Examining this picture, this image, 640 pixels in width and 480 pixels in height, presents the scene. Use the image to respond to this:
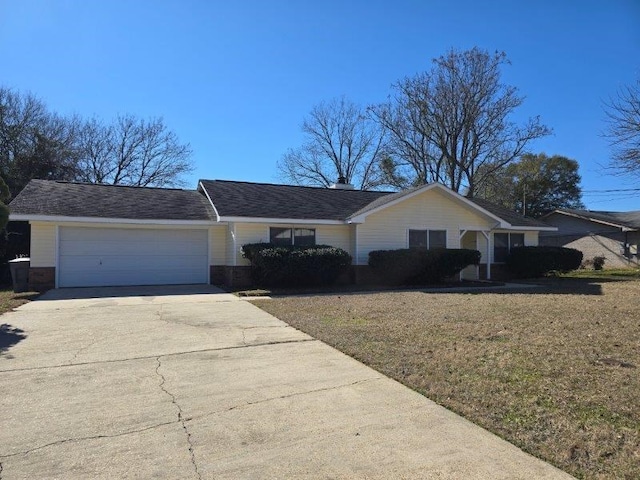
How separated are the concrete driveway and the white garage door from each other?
29.1ft

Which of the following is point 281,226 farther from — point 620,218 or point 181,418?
point 620,218

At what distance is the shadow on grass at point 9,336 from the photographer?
6.76 meters

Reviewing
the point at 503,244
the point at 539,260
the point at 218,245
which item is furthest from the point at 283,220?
the point at 539,260

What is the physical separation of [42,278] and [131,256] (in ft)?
8.97

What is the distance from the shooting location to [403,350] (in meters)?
6.39

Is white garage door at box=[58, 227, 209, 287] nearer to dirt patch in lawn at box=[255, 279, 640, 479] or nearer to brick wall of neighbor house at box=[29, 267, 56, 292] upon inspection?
brick wall of neighbor house at box=[29, 267, 56, 292]

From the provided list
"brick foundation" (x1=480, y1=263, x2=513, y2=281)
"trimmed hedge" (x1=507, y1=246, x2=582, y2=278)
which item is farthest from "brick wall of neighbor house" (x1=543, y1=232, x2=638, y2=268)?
"brick foundation" (x1=480, y1=263, x2=513, y2=281)

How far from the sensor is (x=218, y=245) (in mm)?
16969

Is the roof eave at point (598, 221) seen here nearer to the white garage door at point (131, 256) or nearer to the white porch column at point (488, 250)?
the white porch column at point (488, 250)

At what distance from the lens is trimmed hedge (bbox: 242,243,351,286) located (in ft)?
48.1

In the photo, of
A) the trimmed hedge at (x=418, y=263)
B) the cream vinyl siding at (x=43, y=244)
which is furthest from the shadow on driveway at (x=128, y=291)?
the trimmed hedge at (x=418, y=263)

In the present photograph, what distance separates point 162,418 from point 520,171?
5080 centimetres

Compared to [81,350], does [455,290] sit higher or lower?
higher

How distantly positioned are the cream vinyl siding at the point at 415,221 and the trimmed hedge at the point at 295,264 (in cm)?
192
